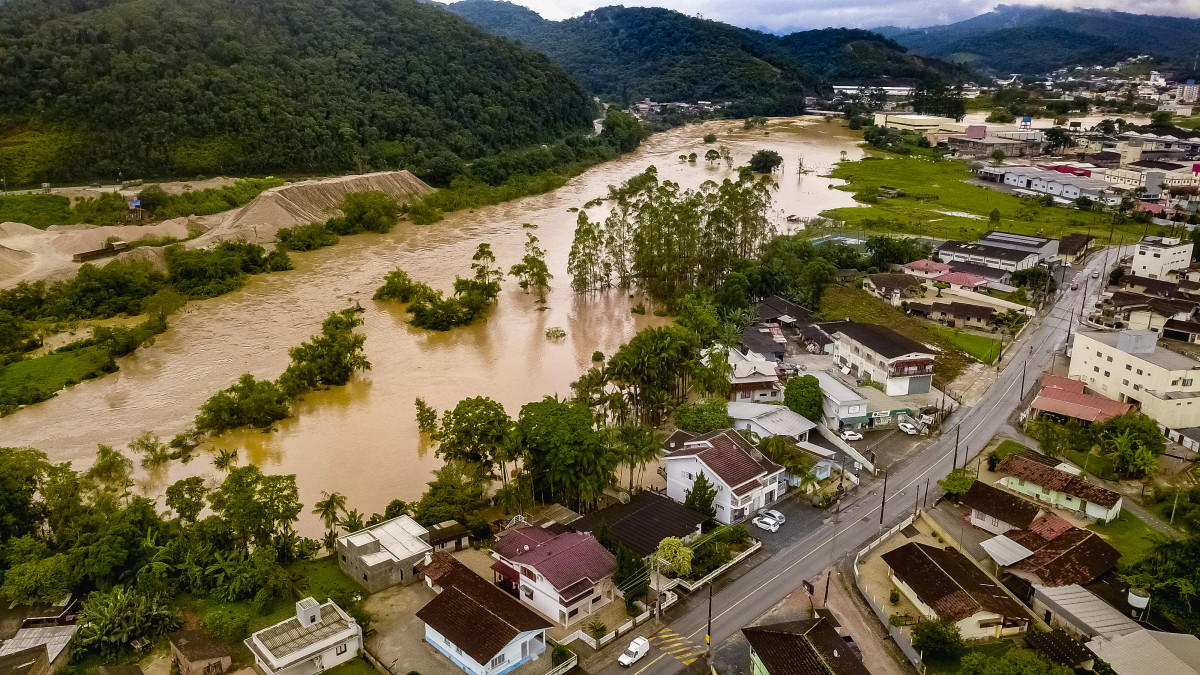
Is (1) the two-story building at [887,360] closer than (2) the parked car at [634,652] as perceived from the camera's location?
No

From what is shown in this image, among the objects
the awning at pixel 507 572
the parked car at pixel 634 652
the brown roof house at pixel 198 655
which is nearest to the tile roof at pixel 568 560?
the awning at pixel 507 572

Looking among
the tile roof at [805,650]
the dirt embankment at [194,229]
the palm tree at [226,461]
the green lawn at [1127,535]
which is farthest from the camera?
the dirt embankment at [194,229]

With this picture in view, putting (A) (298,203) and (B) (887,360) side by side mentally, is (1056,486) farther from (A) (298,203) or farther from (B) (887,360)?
(A) (298,203)

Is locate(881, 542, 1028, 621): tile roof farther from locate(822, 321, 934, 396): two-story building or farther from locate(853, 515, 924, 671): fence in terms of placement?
locate(822, 321, 934, 396): two-story building

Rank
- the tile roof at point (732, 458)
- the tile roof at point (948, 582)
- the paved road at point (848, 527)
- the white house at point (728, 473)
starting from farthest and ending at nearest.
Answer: the tile roof at point (732, 458) → the white house at point (728, 473) → the paved road at point (848, 527) → the tile roof at point (948, 582)

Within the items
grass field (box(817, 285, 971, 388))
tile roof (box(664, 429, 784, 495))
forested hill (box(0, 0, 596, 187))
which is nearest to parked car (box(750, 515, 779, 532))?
tile roof (box(664, 429, 784, 495))

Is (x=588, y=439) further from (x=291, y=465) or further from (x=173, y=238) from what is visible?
(x=173, y=238)

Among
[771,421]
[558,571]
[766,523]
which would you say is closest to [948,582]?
[766,523]

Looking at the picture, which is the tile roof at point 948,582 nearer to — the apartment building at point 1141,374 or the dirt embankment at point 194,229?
the apartment building at point 1141,374
